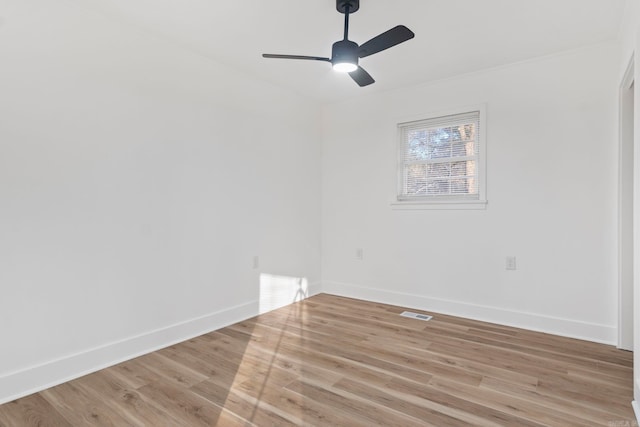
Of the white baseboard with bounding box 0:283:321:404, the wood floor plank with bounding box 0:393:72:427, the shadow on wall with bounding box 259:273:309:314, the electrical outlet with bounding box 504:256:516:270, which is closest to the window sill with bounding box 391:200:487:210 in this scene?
the electrical outlet with bounding box 504:256:516:270

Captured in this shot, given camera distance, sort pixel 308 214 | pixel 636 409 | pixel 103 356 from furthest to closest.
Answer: pixel 308 214 < pixel 103 356 < pixel 636 409

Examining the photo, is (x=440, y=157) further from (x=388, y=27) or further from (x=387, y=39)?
(x=387, y=39)

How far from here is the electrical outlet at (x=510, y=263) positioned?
3225 mm

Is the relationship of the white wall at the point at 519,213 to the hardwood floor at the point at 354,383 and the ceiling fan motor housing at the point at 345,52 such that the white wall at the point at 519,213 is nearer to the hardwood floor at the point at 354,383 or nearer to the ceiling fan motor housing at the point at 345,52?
the hardwood floor at the point at 354,383

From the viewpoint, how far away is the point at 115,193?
2.48 m

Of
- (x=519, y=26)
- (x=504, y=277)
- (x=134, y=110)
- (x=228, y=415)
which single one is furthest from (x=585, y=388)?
(x=134, y=110)

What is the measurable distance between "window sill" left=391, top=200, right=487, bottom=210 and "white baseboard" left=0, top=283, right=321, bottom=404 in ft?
6.52

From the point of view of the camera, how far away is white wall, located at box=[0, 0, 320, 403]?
2061mm

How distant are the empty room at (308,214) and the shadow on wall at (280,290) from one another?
25mm

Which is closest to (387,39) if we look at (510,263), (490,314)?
(510,263)

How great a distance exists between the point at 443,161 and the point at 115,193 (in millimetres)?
2969

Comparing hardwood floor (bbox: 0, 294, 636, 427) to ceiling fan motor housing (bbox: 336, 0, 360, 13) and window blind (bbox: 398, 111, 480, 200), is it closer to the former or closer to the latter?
window blind (bbox: 398, 111, 480, 200)

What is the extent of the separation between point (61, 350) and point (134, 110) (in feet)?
5.49

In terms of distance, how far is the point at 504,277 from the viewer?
3273 mm
